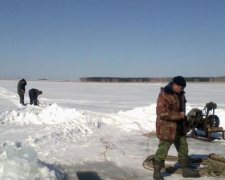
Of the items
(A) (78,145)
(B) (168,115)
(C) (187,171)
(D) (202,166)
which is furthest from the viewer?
(A) (78,145)

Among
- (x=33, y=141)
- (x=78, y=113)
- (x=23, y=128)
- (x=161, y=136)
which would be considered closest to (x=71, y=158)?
(x=33, y=141)

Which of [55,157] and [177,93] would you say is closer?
[177,93]

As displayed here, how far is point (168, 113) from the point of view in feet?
20.6

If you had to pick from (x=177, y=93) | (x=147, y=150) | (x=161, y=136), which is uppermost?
(x=177, y=93)

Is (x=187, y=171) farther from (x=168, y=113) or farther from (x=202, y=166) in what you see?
(x=168, y=113)

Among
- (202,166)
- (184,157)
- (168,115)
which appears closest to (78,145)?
(202,166)

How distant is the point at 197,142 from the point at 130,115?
470cm

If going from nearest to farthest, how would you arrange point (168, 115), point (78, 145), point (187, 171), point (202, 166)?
point (168, 115), point (187, 171), point (202, 166), point (78, 145)

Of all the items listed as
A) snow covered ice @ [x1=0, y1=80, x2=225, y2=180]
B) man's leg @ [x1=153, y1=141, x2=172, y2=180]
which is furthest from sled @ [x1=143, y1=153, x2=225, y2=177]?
man's leg @ [x1=153, y1=141, x2=172, y2=180]

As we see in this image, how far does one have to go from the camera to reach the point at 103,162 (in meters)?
7.84

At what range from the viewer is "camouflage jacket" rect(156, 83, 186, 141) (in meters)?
6.28

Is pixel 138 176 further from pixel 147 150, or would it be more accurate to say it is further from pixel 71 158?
pixel 147 150

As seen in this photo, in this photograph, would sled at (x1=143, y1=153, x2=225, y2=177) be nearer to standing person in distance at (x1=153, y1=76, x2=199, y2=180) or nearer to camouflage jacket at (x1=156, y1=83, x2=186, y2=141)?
standing person in distance at (x1=153, y1=76, x2=199, y2=180)

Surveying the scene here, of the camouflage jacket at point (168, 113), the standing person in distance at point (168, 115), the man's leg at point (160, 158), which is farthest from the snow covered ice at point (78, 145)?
the camouflage jacket at point (168, 113)
